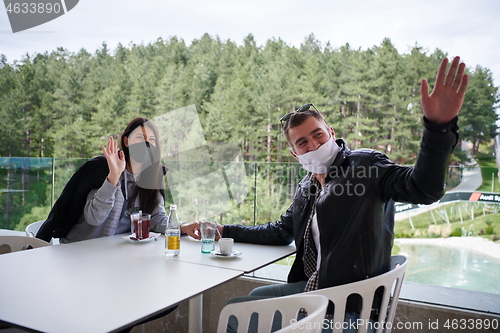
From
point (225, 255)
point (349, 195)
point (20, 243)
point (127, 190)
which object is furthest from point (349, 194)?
point (20, 243)

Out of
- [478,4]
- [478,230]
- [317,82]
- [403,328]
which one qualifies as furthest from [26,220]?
[478,4]

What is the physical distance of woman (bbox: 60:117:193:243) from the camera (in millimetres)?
1940

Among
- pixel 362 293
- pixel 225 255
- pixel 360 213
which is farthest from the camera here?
pixel 225 255

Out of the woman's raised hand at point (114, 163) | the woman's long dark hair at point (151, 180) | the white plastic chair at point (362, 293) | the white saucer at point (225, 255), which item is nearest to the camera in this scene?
the white plastic chair at point (362, 293)

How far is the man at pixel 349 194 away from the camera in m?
1.14

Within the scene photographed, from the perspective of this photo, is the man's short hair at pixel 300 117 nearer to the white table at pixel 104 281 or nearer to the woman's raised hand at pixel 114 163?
the white table at pixel 104 281

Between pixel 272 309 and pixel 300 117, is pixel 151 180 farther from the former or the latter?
pixel 272 309

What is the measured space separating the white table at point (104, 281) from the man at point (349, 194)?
0.12m

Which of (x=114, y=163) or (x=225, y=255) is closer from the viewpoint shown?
(x=225, y=255)

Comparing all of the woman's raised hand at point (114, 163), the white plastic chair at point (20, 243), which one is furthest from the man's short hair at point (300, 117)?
the white plastic chair at point (20, 243)

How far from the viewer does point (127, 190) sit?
2.17 metres

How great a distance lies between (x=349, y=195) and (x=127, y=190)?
1.22 metres

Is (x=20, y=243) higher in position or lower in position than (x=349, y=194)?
lower

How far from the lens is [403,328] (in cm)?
206
